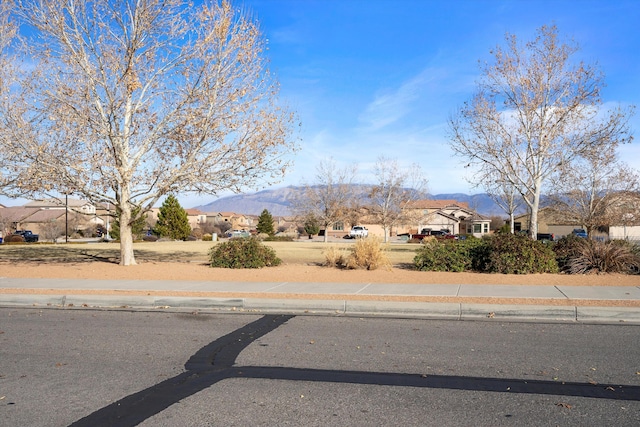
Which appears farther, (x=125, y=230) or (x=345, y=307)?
(x=125, y=230)

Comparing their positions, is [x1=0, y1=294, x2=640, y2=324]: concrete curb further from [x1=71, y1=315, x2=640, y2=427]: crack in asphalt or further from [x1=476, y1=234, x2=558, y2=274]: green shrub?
[x1=476, y1=234, x2=558, y2=274]: green shrub

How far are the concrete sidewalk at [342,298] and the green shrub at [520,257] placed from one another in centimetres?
242

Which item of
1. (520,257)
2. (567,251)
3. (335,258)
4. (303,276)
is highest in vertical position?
(567,251)

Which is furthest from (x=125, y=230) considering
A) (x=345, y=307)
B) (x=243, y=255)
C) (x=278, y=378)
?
(x=278, y=378)

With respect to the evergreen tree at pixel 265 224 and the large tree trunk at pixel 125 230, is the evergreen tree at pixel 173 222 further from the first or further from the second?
the large tree trunk at pixel 125 230

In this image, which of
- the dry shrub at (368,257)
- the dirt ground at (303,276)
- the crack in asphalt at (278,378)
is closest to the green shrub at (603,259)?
the dirt ground at (303,276)

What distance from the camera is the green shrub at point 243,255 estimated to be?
18.1m

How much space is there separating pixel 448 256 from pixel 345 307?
6.26 metres

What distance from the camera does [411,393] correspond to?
564cm

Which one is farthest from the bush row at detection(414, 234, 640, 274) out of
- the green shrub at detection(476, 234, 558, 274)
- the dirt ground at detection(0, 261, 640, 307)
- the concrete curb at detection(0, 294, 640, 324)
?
the concrete curb at detection(0, 294, 640, 324)

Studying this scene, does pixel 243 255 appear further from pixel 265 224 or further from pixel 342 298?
pixel 265 224

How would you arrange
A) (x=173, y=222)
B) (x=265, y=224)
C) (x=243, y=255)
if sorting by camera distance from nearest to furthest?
1. (x=243, y=255)
2. (x=173, y=222)
3. (x=265, y=224)

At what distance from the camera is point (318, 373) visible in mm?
6383

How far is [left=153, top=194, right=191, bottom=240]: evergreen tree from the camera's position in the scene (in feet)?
207
